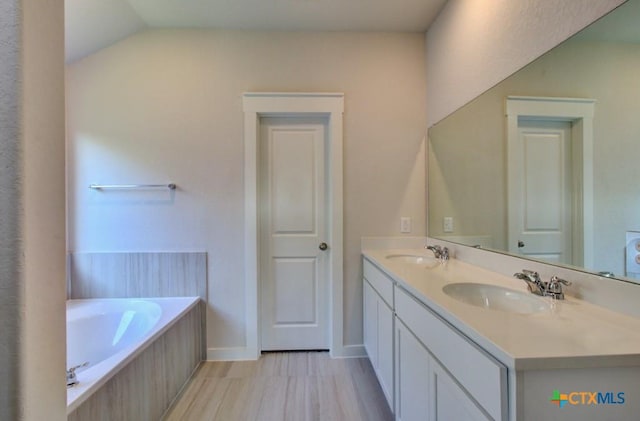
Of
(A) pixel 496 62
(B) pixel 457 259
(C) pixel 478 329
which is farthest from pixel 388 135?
(C) pixel 478 329

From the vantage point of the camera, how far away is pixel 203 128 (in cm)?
217

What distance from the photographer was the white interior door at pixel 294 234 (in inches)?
90.0

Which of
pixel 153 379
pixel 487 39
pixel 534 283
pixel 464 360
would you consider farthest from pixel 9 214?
pixel 487 39

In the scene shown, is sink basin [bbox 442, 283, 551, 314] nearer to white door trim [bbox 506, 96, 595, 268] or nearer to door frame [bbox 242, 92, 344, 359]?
white door trim [bbox 506, 96, 595, 268]

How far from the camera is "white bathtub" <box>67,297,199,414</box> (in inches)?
73.5

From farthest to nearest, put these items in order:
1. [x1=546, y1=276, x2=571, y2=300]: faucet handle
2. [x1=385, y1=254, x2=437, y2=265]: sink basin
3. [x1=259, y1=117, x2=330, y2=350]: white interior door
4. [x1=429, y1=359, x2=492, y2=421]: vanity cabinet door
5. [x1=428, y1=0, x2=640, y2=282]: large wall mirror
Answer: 1. [x1=259, y1=117, x2=330, y2=350]: white interior door
2. [x1=385, y1=254, x2=437, y2=265]: sink basin
3. [x1=546, y1=276, x2=571, y2=300]: faucet handle
4. [x1=428, y1=0, x2=640, y2=282]: large wall mirror
5. [x1=429, y1=359, x2=492, y2=421]: vanity cabinet door

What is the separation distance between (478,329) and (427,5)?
7.15ft

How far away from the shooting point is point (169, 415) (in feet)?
5.29

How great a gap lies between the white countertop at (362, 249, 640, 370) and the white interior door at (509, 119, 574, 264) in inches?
9.2

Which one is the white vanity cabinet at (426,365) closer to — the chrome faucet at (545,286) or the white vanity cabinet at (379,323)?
the white vanity cabinet at (379,323)

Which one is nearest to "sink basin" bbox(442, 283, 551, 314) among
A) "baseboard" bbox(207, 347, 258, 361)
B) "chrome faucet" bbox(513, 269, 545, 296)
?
"chrome faucet" bbox(513, 269, 545, 296)

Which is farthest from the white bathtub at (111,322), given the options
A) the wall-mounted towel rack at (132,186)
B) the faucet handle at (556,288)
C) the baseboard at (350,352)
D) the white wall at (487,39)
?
the white wall at (487,39)

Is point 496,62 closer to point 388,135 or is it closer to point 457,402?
point 388,135

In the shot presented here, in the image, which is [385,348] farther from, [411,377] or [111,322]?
[111,322]
